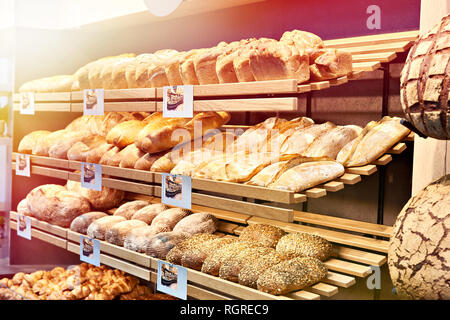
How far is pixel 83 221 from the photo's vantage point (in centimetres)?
227

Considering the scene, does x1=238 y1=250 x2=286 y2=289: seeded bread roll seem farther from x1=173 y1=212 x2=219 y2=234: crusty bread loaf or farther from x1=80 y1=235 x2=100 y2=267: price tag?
x1=80 y1=235 x2=100 y2=267: price tag

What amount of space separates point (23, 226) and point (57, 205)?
11.9 inches

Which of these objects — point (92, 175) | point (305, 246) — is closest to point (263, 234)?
point (305, 246)

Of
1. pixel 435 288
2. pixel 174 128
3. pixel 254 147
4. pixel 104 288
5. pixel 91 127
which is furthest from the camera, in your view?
pixel 91 127

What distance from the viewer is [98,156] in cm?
230

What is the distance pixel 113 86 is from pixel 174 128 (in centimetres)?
39

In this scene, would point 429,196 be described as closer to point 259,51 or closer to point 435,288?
point 435,288

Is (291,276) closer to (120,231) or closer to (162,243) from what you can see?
(162,243)

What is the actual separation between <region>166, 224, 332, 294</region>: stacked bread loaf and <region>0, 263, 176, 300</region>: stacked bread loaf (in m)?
0.51

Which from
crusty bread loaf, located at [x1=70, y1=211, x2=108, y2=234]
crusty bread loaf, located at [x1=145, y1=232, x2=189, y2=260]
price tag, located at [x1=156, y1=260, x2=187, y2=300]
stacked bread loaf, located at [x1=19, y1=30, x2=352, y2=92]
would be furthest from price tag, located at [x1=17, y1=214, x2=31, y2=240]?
price tag, located at [x1=156, y1=260, x2=187, y2=300]

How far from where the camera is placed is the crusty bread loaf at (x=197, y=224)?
1964 mm

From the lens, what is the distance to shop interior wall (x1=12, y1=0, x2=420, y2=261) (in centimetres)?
168

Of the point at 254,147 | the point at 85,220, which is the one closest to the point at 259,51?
the point at 254,147
